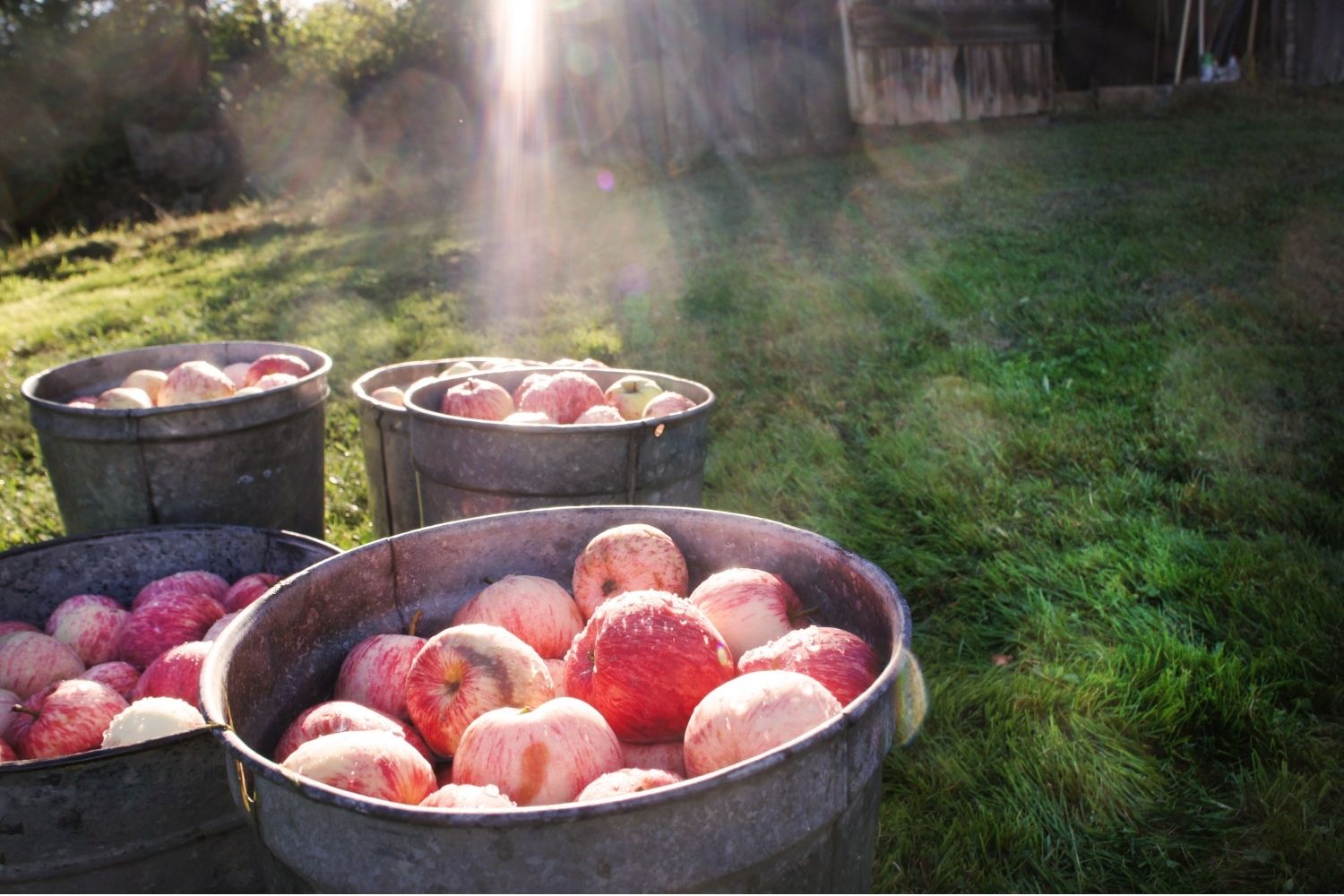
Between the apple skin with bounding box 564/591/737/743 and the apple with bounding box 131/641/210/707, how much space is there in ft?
3.13

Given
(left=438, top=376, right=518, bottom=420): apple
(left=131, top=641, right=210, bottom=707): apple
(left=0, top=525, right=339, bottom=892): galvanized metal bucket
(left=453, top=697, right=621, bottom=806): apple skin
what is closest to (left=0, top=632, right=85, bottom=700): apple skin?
(left=131, top=641, right=210, bottom=707): apple

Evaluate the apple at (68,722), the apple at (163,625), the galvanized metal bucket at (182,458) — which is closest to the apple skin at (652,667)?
the apple at (68,722)

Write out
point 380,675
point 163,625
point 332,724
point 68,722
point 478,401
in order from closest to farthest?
point 332,724 → point 380,675 → point 68,722 → point 163,625 → point 478,401

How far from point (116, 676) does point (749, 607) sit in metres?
1.46

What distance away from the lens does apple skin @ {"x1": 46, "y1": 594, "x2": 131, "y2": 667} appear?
7.71 feet

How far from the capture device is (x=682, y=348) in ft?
18.2

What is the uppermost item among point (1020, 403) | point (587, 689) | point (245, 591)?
point (587, 689)

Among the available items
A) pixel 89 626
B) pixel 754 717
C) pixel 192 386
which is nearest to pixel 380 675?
pixel 754 717

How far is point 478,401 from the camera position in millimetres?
2762

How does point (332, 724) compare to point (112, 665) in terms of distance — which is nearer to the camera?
point (332, 724)

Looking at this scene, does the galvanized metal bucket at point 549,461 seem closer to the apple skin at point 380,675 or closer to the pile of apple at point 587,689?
the pile of apple at point 587,689

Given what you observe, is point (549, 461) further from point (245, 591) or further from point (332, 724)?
point (332, 724)

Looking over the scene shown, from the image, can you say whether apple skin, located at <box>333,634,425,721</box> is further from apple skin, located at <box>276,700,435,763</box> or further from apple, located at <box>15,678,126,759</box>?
apple, located at <box>15,678,126,759</box>

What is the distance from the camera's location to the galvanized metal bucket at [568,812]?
41.3 inches
